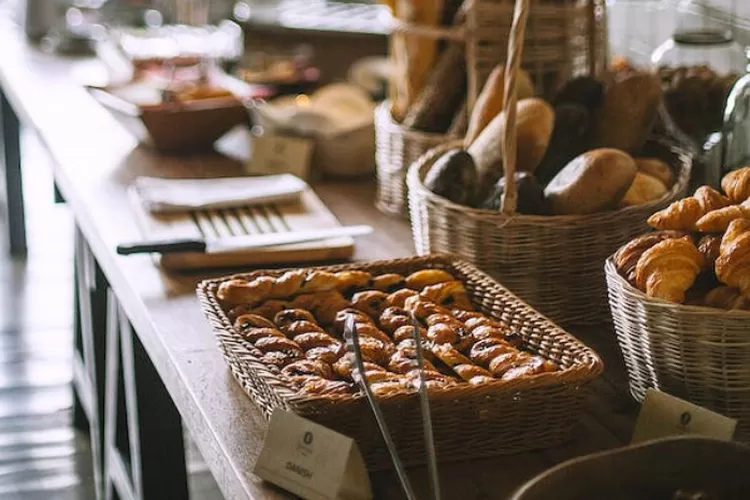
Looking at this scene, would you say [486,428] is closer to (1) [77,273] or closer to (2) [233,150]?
(2) [233,150]

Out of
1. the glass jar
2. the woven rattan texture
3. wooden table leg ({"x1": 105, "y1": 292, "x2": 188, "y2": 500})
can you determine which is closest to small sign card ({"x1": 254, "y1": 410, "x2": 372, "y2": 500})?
the woven rattan texture

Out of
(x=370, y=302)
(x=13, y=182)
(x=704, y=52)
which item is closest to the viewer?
(x=370, y=302)

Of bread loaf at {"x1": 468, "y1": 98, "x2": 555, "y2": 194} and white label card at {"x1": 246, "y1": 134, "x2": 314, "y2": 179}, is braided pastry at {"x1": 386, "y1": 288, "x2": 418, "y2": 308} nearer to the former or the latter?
bread loaf at {"x1": 468, "y1": 98, "x2": 555, "y2": 194}

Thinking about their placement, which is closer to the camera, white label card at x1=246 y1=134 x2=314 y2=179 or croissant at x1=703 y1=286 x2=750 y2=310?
croissant at x1=703 y1=286 x2=750 y2=310

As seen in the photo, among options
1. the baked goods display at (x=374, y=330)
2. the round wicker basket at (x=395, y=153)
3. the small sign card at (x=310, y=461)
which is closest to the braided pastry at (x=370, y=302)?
the baked goods display at (x=374, y=330)

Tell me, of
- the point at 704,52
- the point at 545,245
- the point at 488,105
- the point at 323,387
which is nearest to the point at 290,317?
the point at 323,387

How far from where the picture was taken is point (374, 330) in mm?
1312

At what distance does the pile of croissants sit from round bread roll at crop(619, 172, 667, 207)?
0.91ft

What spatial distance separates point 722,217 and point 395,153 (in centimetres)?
87

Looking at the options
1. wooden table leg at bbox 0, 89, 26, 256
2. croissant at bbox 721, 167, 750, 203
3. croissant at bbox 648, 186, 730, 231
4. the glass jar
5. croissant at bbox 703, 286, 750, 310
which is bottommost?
wooden table leg at bbox 0, 89, 26, 256

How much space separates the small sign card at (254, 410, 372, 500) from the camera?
106 centimetres

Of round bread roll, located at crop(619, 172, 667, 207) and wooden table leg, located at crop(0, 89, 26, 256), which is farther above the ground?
round bread roll, located at crop(619, 172, 667, 207)

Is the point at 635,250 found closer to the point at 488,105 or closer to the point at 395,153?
the point at 488,105

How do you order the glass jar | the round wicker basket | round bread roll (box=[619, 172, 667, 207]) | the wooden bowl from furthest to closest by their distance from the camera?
1. the wooden bowl
2. the round wicker basket
3. the glass jar
4. round bread roll (box=[619, 172, 667, 207])
